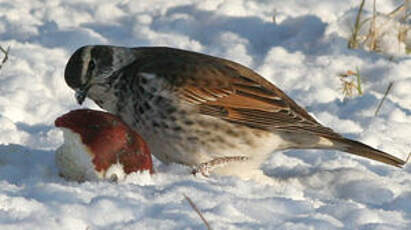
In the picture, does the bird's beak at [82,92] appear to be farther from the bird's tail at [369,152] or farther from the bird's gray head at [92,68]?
the bird's tail at [369,152]

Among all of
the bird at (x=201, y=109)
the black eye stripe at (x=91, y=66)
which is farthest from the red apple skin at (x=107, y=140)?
the black eye stripe at (x=91, y=66)

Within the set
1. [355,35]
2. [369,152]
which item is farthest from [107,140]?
[355,35]

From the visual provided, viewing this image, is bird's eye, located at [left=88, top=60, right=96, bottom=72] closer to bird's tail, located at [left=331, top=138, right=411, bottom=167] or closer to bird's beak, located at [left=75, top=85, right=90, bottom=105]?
bird's beak, located at [left=75, top=85, right=90, bottom=105]

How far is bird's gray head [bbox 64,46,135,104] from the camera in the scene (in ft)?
20.2

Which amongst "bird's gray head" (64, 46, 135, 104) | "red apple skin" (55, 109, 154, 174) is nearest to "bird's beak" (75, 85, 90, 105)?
"bird's gray head" (64, 46, 135, 104)

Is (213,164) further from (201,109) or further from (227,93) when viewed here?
(227,93)

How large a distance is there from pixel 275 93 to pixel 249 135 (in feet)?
1.41

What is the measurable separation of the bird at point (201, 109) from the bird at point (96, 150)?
0.46 metres

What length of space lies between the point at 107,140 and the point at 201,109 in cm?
84

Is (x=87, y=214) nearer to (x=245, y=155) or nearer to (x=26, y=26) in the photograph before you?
(x=245, y=155)

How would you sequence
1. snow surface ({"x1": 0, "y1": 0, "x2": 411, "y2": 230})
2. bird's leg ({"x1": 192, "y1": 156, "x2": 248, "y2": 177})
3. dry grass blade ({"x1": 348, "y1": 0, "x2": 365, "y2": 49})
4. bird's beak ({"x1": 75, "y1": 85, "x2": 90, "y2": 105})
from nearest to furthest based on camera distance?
snow surface ({"x1": 0, "y1": 0, "x2": 411, "y2": 230}), bird's leg ({"x1": 192, "y1": 156, "x2": 248, "y2": 177}), bird's beak ({"x1": 75, "y1": 85, "x2": 90, "y2": 105}), dry grass blade ({"x1": 348, "y1": 0, "x2": 365, "y2": 49})

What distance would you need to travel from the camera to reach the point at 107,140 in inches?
207

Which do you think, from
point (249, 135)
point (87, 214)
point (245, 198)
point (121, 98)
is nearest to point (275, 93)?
point (249, 135)

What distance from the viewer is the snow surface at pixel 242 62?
4.61 metres
